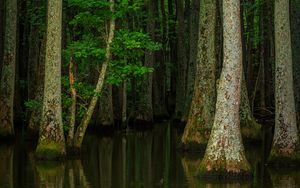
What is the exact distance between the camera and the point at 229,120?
555 inches

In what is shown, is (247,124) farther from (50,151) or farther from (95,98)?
(50,151)

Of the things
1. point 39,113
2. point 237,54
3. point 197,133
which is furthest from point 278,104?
point 39,113

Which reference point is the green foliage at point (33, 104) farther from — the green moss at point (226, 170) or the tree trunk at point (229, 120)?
the green moss at point (226, 170)

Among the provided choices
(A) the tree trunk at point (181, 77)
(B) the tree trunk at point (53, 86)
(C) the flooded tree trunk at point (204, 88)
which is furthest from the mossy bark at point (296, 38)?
(A) the tree trunk at point (181, 77)

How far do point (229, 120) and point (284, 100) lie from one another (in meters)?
2.37

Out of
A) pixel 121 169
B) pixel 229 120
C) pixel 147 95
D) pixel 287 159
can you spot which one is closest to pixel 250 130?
pixel 287 159

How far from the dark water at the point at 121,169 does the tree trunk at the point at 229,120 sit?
0.44 metres

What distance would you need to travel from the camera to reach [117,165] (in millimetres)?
16672

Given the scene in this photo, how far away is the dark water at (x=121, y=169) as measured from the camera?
13367 millimetres

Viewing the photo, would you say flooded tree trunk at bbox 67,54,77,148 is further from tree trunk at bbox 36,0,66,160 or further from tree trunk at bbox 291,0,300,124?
tree trunk at bbox 291,0,300,124

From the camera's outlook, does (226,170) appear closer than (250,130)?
Yes

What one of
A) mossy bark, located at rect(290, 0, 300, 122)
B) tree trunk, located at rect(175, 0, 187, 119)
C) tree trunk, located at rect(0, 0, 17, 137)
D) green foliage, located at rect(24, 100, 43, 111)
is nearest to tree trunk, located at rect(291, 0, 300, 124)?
mossy bark, located at rect(290, 0, 300, 122)

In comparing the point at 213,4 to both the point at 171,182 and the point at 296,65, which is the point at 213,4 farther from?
the point at 171,182

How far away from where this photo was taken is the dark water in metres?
13.4
